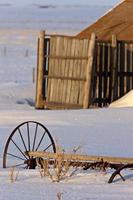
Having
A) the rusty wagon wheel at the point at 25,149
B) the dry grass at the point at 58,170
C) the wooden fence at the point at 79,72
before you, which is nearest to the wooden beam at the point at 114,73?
the wooden fence at the point at 79,72

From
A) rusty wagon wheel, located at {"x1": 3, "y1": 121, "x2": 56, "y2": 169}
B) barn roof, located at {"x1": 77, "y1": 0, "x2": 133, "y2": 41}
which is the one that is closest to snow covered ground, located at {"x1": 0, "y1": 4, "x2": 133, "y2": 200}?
rusty wagon wheel, located at {"x1": 3, "y1": 121, "x2": 56, "y2": 169}

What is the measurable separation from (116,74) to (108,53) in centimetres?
54

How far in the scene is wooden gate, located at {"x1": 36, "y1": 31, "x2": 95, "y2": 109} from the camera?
20172 mm

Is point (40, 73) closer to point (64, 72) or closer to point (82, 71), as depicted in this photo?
point (64, 72)

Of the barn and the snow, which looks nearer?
the snow

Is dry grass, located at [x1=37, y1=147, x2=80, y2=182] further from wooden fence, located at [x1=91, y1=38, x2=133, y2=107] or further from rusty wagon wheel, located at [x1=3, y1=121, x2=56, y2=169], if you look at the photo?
wooden fence, located at [x1=91, y1=38, x2=133, y2=107]

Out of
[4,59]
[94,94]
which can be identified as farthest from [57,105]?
[4,59]

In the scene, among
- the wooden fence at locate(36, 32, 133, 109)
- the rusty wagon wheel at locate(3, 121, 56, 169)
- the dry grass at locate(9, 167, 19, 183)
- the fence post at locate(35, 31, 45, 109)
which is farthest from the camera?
the fence post at locate(35, 31, 45, 109)

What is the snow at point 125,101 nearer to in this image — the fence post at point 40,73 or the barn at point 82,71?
the barn at point 82,71

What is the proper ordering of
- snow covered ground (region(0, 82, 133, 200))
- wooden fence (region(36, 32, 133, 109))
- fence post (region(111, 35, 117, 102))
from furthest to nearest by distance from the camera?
fence post (region(111, 35, 117, 102)) < wooden fence (region(36, 32, 133, 109)) < snow covered ground (region(0, 82, 133, 200))

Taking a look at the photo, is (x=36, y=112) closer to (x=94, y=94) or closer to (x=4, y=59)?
(x=94, y=94)

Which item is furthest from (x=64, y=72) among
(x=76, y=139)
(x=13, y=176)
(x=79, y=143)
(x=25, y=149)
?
(x=13, y=176)

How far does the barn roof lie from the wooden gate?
2.09m

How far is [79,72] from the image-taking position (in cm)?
2041
